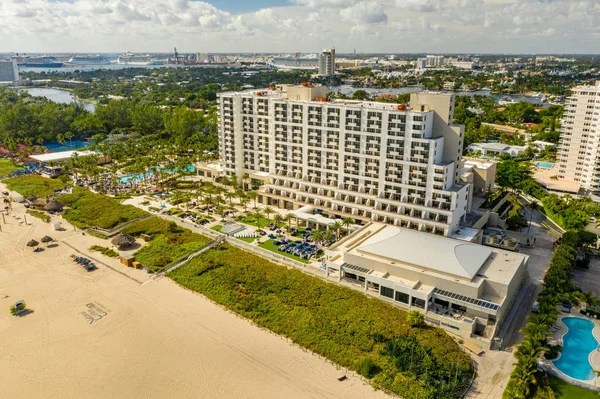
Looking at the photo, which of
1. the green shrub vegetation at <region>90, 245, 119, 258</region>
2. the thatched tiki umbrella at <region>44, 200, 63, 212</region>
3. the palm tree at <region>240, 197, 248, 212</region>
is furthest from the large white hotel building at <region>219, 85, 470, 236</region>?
the thatched tiki umbrella at <region>44, 200, 63, 212</region>

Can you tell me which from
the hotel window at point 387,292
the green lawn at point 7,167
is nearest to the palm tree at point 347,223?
the hotel window at point 387,292

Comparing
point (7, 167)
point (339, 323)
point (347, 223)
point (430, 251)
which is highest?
point (430, 251)

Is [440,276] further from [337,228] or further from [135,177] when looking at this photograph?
[135,177]

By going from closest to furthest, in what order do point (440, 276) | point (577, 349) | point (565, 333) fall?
point (577, 349) → point (565, 333) → point (440, 276)

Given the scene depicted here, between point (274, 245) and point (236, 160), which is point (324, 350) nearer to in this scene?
point (274, 245)

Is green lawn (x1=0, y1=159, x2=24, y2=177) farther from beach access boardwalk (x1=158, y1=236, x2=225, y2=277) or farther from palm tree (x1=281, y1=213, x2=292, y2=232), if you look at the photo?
palm tree (x1=281, y1=213, x2=292, y2=232)

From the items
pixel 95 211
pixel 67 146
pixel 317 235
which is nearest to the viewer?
pixel 317 235

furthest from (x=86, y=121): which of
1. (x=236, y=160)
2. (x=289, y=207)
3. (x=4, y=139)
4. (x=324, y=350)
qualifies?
(x=324, y=350)

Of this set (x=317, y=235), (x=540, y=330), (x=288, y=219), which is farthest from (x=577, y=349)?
(x=288, y=219)
